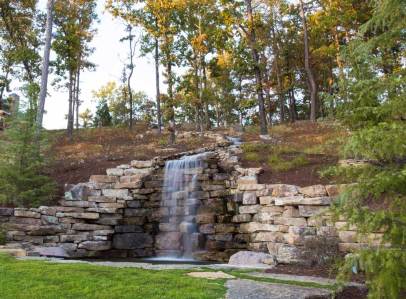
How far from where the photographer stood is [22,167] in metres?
11.4

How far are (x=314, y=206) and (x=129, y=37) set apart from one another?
20.3 meters

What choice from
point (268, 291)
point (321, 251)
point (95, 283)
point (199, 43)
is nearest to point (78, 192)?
point (95, 283)

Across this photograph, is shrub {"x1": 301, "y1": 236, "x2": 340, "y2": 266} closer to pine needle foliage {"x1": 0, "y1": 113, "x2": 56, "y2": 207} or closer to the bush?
the bush

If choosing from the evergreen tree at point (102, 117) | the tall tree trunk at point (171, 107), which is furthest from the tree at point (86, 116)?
the tall tree trunk at point (171, 107)

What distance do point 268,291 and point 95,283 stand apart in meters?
2.24

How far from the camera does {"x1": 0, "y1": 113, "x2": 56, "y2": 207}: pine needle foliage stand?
1117 centimetres

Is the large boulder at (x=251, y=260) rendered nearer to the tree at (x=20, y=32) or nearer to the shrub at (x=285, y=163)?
the shrub at (x=285, y=163)

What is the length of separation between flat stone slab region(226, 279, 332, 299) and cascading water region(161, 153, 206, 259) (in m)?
5.62

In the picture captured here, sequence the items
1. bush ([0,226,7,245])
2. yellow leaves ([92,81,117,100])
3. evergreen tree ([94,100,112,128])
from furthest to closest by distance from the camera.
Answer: yellow leaves ([92,81,117,100]) → evergreen tree ([94,100,112,128]) → bush ([0,226,7,245])

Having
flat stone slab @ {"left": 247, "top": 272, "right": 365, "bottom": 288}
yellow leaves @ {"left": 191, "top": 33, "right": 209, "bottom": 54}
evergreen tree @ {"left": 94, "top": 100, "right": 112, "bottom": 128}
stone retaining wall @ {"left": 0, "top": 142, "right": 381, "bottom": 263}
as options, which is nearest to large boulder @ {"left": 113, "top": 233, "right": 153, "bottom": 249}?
stone retaining wall @ {"left": 0, "top": 142, "right": 381, "bottom": 263}

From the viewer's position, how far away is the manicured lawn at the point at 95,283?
5023 mm

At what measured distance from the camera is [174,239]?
11.7 m

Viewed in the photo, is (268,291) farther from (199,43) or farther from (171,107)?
(199,43)

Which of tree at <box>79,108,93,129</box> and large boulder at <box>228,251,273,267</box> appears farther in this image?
tree at <box>79,108,93,129</box>
